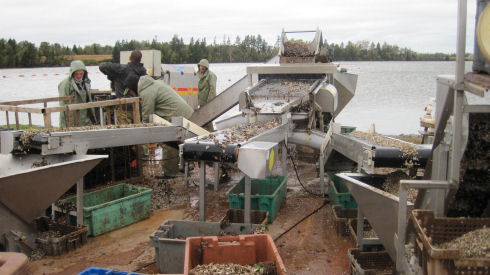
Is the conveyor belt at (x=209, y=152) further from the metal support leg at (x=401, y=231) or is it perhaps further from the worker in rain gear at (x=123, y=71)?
the worker in rain gear at (x=123, y=71)

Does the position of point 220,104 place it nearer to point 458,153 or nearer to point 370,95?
point 458,153

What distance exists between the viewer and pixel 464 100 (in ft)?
8.29

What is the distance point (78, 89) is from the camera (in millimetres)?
6961

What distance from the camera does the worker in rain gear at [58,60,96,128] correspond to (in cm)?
680

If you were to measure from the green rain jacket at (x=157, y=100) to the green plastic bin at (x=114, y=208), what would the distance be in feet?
4.68

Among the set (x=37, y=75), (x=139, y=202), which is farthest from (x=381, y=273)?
(x=37, y=75)

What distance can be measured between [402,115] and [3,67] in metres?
21.0

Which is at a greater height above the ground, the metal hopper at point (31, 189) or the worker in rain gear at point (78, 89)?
the worker in rain gear at point (78, 89)

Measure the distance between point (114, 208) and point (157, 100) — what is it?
2.34 metres

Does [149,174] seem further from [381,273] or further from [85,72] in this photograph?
[381,273]

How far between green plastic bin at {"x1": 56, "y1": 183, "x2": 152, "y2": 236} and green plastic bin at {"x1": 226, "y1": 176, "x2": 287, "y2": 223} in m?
1.12

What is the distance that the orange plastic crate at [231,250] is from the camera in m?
3.51

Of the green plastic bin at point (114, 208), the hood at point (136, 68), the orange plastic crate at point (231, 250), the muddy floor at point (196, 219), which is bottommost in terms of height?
the muddy floor at point (196, 219)

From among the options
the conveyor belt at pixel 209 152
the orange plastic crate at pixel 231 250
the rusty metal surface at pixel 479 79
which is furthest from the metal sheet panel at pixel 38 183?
the rusty metal surface at pixel 479 79
